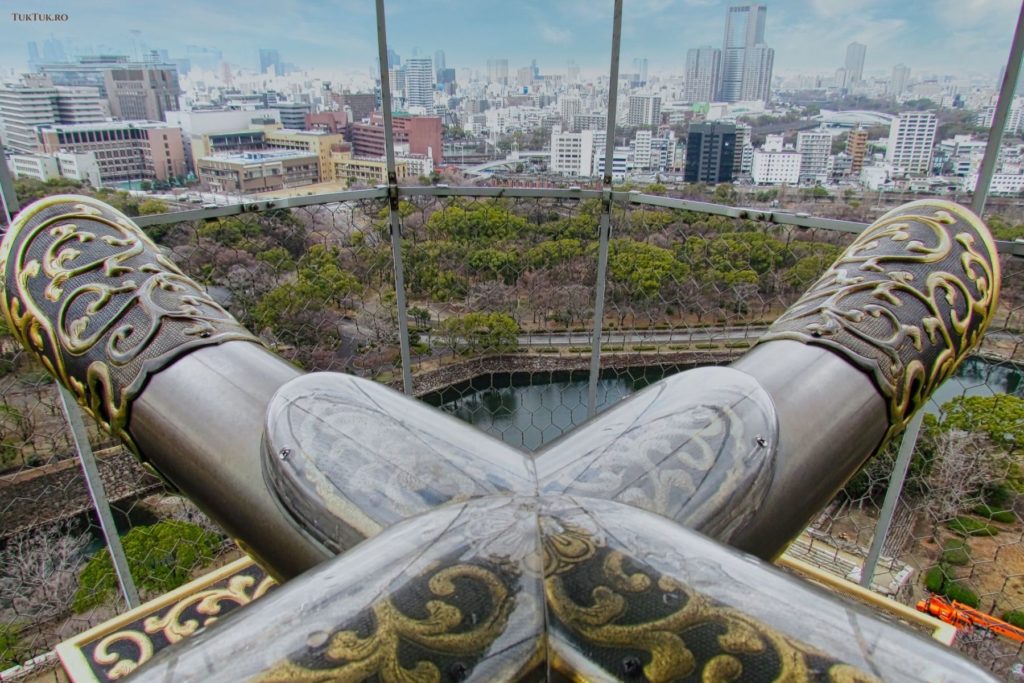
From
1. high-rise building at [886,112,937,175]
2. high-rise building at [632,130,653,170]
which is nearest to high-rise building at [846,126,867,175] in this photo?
high-rise building at [886,112,937,175]

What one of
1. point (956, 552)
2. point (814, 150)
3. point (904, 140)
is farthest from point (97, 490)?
point (814, 150)

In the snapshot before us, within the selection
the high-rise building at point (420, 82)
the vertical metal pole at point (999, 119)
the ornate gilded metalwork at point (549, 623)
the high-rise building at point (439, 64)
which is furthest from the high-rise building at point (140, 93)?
the ornate gilded metalwork at point (549, 623)

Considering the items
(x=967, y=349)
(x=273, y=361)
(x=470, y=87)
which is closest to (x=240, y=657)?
(x=273, y=361)

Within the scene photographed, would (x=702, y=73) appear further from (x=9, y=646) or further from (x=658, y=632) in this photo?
(x=9, y=646)

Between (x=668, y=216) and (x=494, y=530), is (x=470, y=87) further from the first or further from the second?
(x=494, y=530)

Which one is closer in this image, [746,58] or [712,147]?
[746,58]

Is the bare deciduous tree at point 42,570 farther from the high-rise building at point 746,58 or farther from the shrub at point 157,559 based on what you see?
the high-rise building at point 746,58
